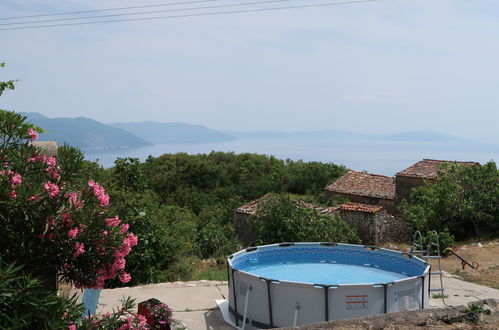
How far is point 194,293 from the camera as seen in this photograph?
11102 millimetres

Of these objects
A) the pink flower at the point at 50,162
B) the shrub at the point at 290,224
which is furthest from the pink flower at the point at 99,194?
the shrub at the point at 290,224

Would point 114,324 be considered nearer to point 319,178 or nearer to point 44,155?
point 44,155

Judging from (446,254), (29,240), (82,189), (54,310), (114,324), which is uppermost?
(82,189)

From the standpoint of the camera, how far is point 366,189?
96.5 feet

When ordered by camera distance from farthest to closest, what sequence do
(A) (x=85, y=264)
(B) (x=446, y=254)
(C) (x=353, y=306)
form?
(B) (x=446, y=254) < (C) (x=353, y=306) < (A) (x=85, y=264)

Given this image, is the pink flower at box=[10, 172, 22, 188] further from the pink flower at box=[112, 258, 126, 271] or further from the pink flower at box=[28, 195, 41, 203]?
the pink flower at box=[112, 258, 126, 271]

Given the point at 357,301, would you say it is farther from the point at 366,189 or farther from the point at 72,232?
the point at 366,189

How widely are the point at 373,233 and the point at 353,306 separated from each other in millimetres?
11095

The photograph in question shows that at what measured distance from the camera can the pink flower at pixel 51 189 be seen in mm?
3746

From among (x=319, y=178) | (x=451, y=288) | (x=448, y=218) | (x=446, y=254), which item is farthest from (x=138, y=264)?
(x=319, y=178)

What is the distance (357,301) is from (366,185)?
21.8 meters

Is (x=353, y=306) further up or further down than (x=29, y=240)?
further down

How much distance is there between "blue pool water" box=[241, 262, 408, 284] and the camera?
12016mm

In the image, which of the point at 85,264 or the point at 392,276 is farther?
the point at 392,276
